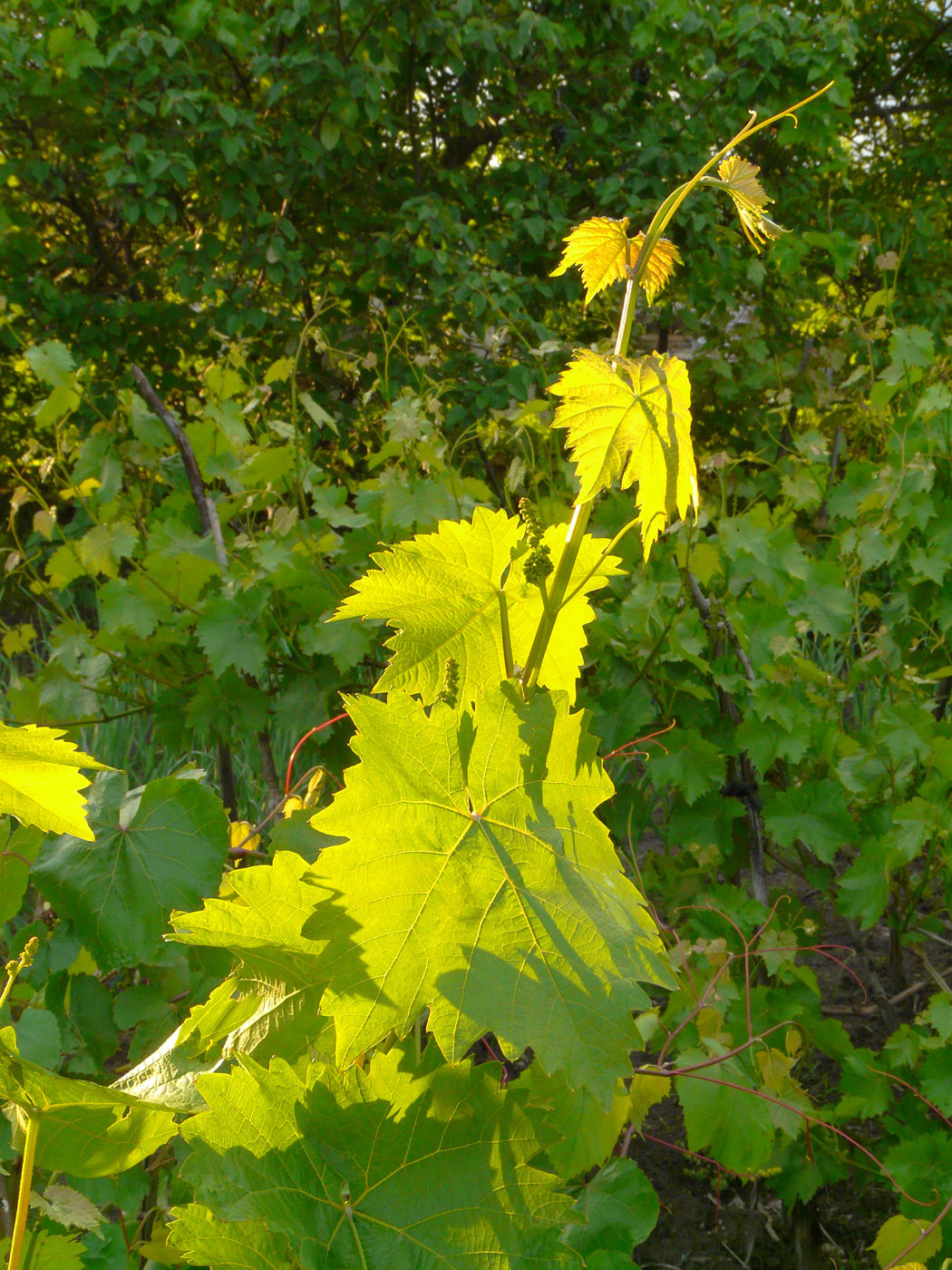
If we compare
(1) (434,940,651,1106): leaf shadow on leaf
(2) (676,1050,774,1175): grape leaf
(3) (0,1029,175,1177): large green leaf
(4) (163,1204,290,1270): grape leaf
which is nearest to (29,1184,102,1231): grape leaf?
(3) (0,1029,175,1177): large green leaf

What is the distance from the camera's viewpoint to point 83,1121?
1.84ft

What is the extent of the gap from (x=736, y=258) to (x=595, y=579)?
4.09 metres

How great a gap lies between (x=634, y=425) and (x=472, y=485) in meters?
1.44

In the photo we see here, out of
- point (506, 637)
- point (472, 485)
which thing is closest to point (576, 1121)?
point (506, 637)

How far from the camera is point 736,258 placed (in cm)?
430

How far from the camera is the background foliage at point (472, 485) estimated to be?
4.45 ft

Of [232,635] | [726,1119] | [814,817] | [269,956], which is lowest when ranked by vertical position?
[726,1119]

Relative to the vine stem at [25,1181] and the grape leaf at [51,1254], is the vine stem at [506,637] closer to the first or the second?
the vine stem at [25,1181]

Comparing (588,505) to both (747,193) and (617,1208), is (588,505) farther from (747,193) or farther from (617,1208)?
(617,1208)

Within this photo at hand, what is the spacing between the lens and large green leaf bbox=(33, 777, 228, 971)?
3.22 feet

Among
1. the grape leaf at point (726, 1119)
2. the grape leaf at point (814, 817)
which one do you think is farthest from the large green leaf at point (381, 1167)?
the grape leaf at point (814, 817)

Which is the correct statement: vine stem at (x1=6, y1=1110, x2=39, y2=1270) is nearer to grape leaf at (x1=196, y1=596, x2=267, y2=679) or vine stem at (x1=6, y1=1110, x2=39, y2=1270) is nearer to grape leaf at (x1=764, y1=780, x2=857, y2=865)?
grape leaf at (x1=196, y1=596, x2=267, y2=679)

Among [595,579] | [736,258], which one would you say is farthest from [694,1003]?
[736,258]

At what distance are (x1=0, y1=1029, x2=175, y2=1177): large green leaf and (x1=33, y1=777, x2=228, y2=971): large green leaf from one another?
1.28ft
